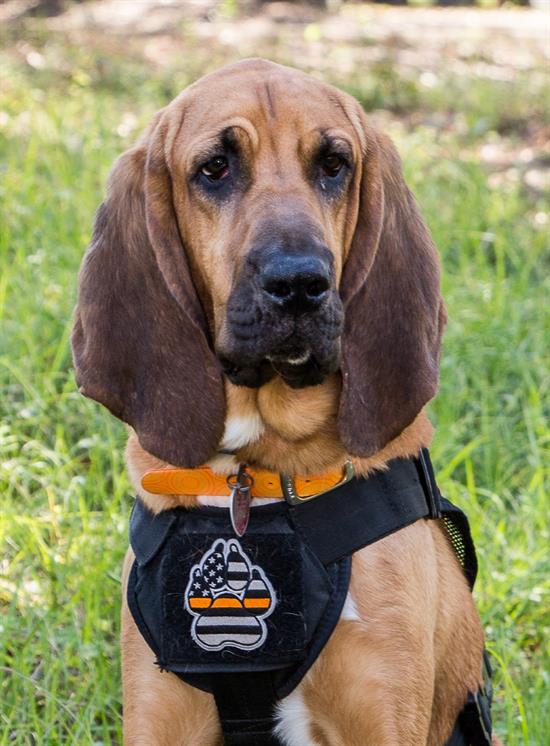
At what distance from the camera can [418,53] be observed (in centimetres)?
1159

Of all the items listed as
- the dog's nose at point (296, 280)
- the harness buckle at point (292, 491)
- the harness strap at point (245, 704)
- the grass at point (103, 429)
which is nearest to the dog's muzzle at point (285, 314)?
the dog's nose at point (296, 280)

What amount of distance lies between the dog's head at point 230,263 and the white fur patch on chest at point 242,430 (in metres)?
0.06

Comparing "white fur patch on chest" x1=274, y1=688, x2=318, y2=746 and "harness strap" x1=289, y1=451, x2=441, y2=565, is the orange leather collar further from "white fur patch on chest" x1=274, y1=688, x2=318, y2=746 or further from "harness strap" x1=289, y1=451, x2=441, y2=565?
"white fur patch on chest" x1=274, y1=688, x2=318, y2=746

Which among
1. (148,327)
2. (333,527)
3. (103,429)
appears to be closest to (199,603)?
(333,527)

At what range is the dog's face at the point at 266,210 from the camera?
291cm

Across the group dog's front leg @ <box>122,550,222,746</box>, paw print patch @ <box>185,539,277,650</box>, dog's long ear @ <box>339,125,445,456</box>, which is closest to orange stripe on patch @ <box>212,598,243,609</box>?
paw print patch @ <box>185,539,277,650</box>

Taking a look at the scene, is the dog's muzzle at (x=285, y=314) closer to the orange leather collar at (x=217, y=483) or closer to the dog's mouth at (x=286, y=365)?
the dog's mouth at (x=286, y=365)

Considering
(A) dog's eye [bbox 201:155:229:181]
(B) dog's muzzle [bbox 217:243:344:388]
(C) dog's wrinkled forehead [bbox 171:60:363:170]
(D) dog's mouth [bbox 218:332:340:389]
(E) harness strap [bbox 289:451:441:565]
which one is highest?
(C) dog's wrinkled forehead [bbox 171:60:363:170]

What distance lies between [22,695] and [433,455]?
1.99 metres

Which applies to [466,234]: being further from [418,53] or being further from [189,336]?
[418,53]

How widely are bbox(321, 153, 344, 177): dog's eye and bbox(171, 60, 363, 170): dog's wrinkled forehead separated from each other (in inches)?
1.9

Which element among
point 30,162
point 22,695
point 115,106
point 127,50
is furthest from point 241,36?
point 22,695

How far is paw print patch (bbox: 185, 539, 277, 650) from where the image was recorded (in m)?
2.97

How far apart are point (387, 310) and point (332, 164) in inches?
16.0
